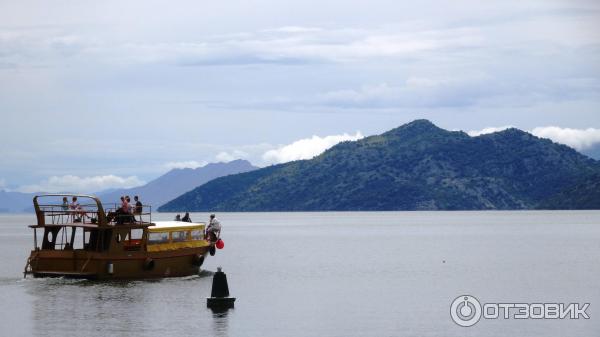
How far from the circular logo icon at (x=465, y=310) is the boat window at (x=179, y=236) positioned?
1936 centimetres

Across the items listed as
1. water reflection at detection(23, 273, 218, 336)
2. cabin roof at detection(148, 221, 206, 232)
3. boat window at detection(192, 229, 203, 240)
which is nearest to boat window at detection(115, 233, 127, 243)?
cabin roof at detection(148, 221, 206, 232)

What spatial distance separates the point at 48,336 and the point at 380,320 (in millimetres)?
15732

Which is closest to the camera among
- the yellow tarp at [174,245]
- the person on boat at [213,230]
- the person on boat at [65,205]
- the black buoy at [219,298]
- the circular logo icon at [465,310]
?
the circular logo icon at [465,310]

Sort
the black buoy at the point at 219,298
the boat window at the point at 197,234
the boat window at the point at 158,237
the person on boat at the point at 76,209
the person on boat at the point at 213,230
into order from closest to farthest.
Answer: the black buoy at the point at 219,298, the person on boat at the point at 76,209, the boat window at the point at 158,237, the boat window at the point at 197,234, the person on boat at the point at 213,230

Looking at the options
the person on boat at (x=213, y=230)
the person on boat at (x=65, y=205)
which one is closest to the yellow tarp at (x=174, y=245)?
the person on boat at (x=213, y=230)

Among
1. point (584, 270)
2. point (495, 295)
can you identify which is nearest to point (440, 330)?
point (495, 295)

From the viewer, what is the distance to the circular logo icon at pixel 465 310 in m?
47.3

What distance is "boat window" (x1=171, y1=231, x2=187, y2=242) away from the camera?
6625 centimetres

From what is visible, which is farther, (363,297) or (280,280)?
(280,280)

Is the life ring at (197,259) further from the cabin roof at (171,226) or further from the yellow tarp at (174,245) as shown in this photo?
the cabin roof at (171,226)

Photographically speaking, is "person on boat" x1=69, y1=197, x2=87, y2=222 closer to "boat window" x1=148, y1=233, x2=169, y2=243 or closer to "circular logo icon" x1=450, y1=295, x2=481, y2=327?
"boat window" x1=148, y1=233, x2=169, y2=243

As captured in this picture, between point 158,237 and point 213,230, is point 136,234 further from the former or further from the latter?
point 213,230

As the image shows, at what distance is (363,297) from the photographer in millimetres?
59062

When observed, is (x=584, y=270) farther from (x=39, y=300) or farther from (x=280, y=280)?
(x=39, y=300)
